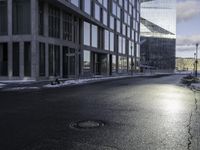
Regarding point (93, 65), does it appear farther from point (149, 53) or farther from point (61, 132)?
point (149, 53)

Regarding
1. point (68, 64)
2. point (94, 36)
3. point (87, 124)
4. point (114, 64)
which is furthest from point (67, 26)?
point (87, 124)

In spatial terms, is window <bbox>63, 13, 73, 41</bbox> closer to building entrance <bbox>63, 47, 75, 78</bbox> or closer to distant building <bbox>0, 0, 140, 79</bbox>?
distant building <bbox>0, 0, 140, 79</bbox>

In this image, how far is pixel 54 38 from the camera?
41781 millimetres

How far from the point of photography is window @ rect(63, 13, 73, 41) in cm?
4601

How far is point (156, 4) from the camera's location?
139500mm

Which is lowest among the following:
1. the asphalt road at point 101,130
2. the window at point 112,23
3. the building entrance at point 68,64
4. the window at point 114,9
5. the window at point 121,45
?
the asphalt road at point 101,130

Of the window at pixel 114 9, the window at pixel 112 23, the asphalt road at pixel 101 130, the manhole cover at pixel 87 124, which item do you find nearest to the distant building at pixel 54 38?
the window at pixel 112 23

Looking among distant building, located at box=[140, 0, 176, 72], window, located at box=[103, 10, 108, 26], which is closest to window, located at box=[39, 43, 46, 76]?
window, located at box=[103, 10, 108, 26]

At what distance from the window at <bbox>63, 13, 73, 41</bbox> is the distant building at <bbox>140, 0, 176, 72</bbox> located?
91849 mm

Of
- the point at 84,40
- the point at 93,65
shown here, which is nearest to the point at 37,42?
the point at 84,40

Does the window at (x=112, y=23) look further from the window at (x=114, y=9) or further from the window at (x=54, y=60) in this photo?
the window at (x=54, y=60)

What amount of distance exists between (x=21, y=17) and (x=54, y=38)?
17.7ft

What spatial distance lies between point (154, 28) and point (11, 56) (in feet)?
361

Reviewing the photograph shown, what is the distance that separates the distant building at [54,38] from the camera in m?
37.4
